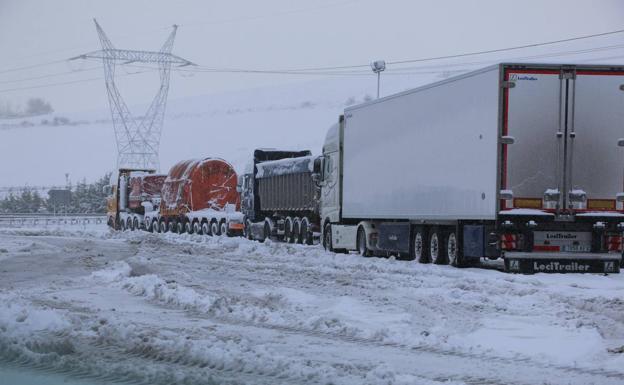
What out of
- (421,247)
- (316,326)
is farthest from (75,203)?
(316,326)

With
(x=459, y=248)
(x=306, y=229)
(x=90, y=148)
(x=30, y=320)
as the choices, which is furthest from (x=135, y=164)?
(x=90, y=148)

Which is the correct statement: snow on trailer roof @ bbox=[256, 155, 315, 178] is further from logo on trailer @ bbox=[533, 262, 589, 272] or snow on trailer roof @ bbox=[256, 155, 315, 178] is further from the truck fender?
logo on trailer @ bbox=[533, 262, 589, 272]

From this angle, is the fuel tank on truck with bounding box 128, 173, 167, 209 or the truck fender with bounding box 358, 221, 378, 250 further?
the fuel tank on truck with bounding box 128, 173, 167, 209

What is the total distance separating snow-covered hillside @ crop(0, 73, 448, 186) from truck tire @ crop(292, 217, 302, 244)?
7279cm

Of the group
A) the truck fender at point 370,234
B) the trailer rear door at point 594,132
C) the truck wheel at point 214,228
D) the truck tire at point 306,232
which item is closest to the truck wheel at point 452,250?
the trailer rear door at point 594,132

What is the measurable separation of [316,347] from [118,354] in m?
1.98

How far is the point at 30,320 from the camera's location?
11.7 metres

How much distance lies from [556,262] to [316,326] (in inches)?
367

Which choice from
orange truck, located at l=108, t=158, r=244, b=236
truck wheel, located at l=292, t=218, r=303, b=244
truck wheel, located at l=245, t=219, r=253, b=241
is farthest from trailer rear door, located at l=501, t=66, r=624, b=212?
orange truck, located at l=108, t=158, r=244, b=236

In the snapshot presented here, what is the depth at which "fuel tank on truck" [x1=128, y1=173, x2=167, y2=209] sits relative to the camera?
55906 millimetres

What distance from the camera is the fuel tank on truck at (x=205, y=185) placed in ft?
159

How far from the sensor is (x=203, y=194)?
160 ft

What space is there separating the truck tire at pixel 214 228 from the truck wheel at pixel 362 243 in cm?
1896

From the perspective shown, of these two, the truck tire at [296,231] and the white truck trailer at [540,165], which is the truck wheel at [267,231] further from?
the white truck trailer at [540,165]
